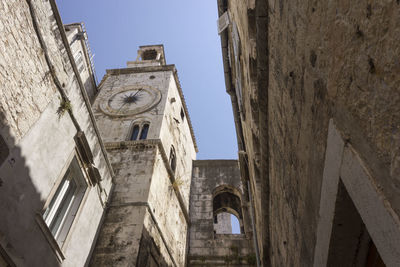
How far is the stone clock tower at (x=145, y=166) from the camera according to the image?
21.8 feet

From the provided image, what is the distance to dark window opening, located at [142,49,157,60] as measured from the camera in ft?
65.1

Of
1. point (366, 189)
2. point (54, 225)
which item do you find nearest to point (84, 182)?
point (54, 225)

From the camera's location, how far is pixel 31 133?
407cm

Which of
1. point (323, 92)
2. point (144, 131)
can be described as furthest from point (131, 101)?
point (323, 92)

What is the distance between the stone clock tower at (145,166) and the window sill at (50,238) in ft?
5.11

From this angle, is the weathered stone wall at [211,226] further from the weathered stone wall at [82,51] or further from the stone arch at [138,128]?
the weathered stone wall at [82,51]

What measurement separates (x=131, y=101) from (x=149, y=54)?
8563 millimetres

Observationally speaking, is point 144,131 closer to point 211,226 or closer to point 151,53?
point 211,226

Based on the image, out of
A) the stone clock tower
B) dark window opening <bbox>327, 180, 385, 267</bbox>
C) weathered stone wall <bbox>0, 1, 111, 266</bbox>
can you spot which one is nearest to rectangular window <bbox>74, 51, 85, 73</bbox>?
the stone clock tower

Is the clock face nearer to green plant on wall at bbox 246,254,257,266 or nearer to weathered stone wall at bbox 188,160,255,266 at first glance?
weathered stone wall at bbox 188,160,255,266

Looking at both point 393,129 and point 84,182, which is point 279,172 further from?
point 84,182

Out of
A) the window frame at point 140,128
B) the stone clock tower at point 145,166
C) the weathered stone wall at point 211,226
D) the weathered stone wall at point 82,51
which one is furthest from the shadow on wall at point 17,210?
the weathered stone wall at point 82,51

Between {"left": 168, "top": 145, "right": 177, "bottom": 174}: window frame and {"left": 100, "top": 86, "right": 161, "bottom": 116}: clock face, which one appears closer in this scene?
{"left": 168, "top": 145, "right": 177, "bottom": 174}: window frame

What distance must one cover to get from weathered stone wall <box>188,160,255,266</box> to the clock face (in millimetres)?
4303
